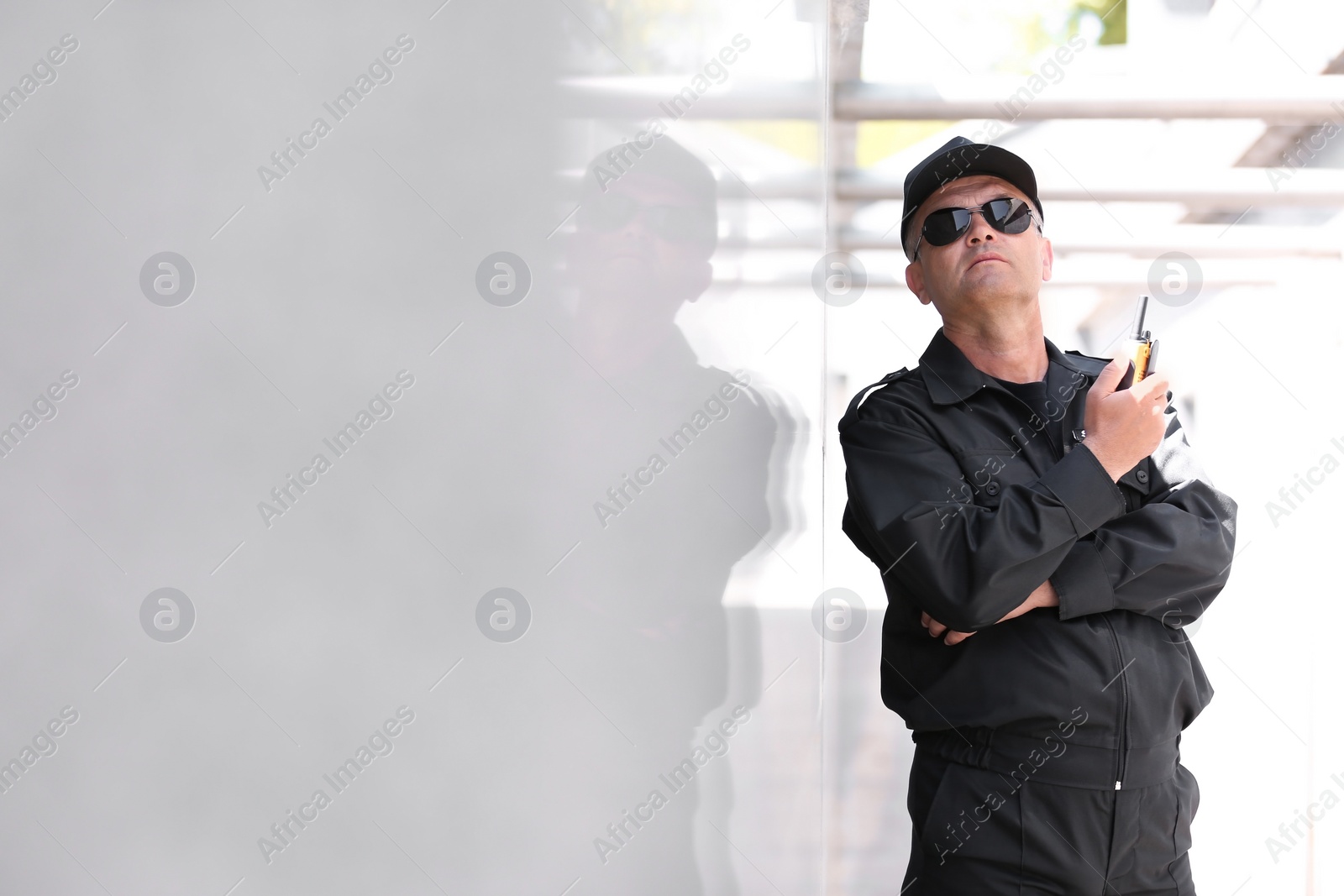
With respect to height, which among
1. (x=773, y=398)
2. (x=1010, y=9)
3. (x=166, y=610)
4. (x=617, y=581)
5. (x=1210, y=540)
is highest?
(x=1010, y=9)

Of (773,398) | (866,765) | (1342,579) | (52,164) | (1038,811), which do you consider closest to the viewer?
(52,164)

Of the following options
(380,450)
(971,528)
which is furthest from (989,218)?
(380,450)

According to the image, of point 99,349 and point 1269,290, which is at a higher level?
point 1269,290

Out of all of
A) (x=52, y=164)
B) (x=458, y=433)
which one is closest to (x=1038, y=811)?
(x=458, y=433)

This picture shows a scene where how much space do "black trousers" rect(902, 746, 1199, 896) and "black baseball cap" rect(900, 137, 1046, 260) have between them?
3.23 ft

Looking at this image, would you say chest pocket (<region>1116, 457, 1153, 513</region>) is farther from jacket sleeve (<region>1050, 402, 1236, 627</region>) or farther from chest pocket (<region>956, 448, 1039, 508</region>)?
chest pocket (<region>956, 448, 1039, 508</region>)

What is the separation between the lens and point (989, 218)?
5.50 feet

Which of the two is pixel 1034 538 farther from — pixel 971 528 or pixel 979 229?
pixel 979 229

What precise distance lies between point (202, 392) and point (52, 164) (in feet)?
0.73

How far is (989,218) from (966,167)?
100mm

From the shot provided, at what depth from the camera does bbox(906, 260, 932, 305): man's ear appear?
1.80m

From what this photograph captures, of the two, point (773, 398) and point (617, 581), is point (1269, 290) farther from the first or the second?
point (617, 581)

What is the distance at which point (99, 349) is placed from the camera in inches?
32.1

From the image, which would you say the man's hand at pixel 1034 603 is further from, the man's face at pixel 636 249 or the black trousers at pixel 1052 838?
the man's face at pixel 636 249
